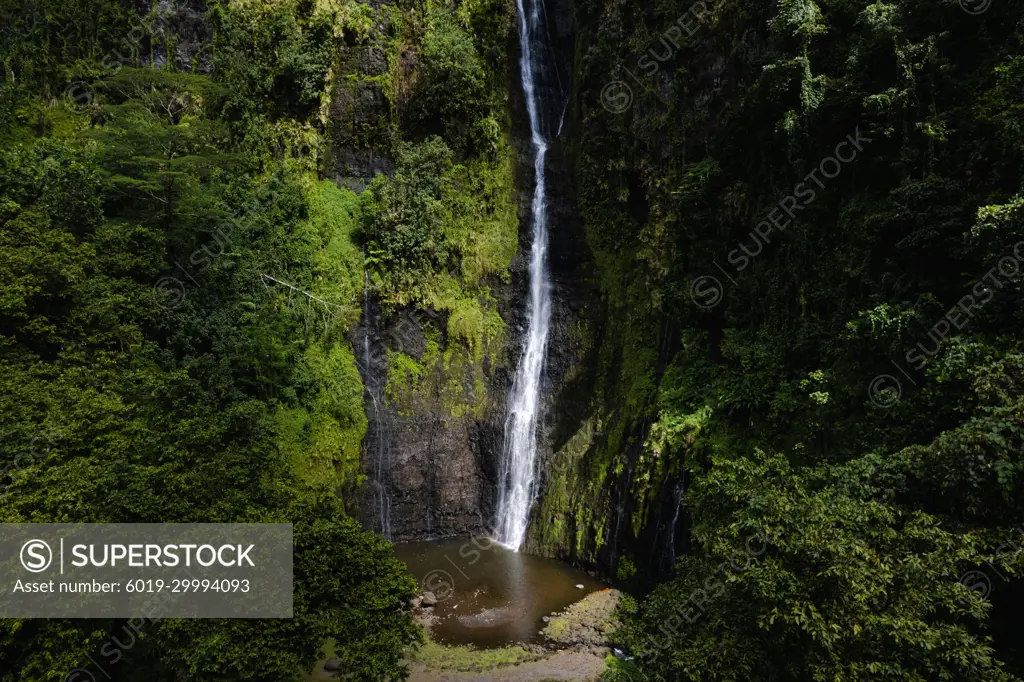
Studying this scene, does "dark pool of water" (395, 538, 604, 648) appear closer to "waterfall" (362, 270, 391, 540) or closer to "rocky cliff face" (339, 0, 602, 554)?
"rocky cliff face" (339, 0, 602, 554)

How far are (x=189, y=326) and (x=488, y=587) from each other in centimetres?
1043

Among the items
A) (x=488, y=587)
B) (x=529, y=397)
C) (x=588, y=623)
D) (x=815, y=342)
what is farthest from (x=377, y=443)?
(x=815, y=342)

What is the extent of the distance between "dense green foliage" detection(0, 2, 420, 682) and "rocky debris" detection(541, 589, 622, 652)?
3.66 m

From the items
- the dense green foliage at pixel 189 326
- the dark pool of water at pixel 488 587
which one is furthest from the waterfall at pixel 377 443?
the dark pool of water at pixel 488 587

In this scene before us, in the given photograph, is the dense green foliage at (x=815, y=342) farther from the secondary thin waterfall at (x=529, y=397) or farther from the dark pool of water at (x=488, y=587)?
the secondary thin waterfall at (x=529, y=397)

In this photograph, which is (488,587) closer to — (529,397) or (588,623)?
(588,623)

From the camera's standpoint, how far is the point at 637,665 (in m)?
10.9

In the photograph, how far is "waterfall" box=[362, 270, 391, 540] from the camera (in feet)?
64.3

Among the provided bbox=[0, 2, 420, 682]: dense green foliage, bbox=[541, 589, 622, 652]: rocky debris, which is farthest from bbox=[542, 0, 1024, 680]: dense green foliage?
bbox=[0, 2, 420, 682]: dense green foliage

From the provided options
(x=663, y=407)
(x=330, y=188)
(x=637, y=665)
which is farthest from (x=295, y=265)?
(x=637, y=665)

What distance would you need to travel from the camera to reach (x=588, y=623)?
1479 cm

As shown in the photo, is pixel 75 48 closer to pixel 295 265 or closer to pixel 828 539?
pixel 295 265

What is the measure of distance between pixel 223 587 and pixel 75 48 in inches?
828

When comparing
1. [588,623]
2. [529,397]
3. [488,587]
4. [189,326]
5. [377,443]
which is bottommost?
[588,623]
